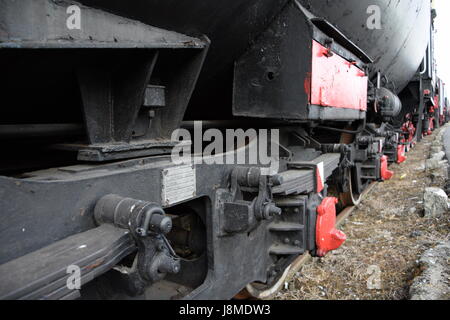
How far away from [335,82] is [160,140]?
1.53m

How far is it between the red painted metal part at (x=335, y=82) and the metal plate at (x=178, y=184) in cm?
94

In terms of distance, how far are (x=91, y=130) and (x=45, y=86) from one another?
0.21 metres

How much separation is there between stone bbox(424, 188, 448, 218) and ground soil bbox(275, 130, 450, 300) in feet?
0.39

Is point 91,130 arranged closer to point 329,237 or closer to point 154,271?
point 154,271

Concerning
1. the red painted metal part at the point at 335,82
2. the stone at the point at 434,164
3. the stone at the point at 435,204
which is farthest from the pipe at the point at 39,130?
the stone at the point at 434,164

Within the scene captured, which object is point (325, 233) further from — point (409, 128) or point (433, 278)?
point (409, 128)

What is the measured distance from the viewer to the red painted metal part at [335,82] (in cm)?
217

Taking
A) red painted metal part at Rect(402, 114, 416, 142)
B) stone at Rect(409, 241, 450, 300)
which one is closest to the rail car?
stone at Rect(409, 241, 450, 300)

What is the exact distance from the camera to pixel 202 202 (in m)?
1.84

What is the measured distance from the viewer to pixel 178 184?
156 centimetres

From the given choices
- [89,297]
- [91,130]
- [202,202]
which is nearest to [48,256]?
[91,130]

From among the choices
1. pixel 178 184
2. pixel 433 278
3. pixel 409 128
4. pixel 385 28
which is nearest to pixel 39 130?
pixel 178 184

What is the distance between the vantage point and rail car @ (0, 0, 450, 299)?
3.46 ft

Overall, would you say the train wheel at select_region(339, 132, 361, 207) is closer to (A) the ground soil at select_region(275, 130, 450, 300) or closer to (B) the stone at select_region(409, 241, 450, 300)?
(A) the ground soil at select_region(275, 130, 450, 300)
